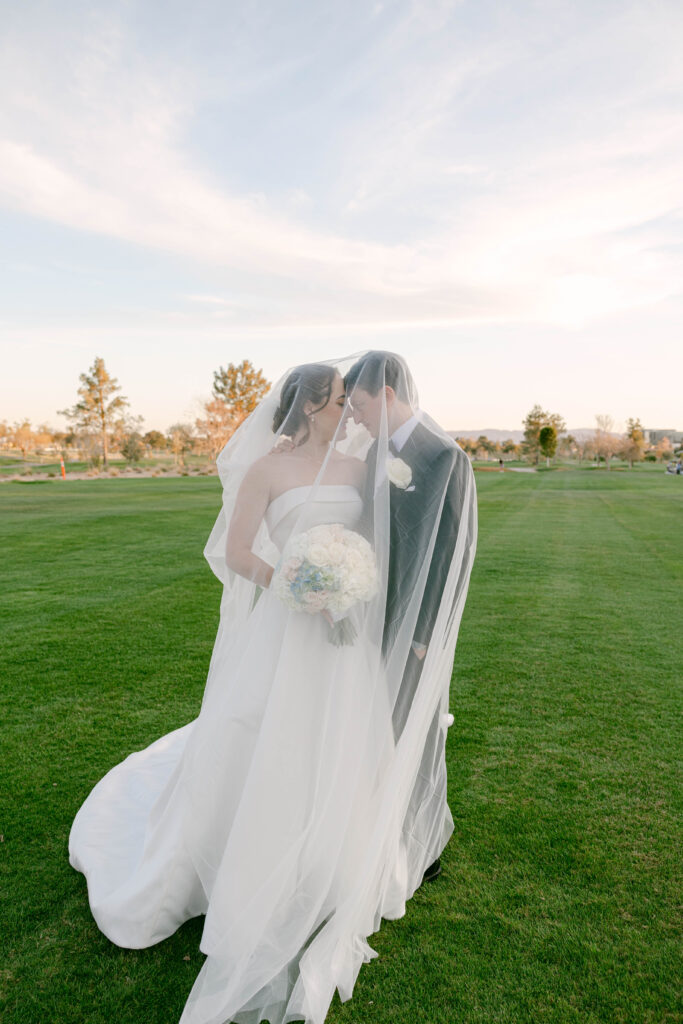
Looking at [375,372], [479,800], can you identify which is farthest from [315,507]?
[479,800]

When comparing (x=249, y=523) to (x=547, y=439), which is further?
(x=547, y=439)

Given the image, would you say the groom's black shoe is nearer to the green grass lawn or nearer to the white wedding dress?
the green grass lawn

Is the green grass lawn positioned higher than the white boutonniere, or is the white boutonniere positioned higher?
the white boutonniere

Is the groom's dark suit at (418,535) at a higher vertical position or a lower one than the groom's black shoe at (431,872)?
higher

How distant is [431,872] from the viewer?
262 cm

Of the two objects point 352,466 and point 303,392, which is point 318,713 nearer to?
point 352,466

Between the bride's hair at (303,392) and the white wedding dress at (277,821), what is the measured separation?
1.02 feet

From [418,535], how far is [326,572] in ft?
1.60

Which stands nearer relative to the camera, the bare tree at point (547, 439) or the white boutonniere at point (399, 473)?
the white boutonniere at point (399, 473)

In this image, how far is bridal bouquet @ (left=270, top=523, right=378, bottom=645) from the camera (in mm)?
2064

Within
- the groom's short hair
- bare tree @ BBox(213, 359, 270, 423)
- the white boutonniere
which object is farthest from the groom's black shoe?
bare tree @ BBox(213, 359, 270, 423)

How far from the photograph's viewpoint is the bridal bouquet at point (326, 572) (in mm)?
2064

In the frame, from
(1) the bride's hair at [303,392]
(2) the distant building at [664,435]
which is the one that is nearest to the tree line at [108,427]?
(1) the bride's hair at [303,392]

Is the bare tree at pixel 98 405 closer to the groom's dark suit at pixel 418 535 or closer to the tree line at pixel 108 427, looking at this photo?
the tree line at pixel 108 427
